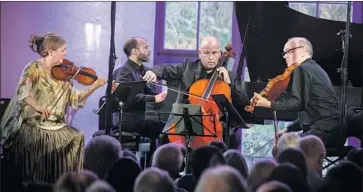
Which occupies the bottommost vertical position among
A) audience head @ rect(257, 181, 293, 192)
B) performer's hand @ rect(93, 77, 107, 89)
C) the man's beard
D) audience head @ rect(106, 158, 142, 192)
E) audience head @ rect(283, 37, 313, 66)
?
audience head @ rect(106, 158, 142, 192)

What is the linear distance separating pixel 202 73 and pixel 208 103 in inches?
17.0

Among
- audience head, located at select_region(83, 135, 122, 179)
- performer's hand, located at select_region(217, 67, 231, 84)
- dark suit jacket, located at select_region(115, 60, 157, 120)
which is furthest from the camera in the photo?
dark suit jacket, located at select_region(115, 60, 157, 120)

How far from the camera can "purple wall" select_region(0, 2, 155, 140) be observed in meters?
7.23

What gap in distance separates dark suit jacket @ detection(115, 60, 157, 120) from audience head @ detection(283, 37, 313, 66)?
1335mm

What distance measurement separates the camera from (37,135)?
4707mm

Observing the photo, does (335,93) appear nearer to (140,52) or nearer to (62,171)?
(140,52)

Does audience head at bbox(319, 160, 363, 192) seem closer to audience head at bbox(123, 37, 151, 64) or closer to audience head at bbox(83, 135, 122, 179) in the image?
audience head at bbox(83, 135, 122, 179)

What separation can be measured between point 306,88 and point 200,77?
3.13 feet

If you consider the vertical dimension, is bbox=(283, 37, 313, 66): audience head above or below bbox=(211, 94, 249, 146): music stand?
above

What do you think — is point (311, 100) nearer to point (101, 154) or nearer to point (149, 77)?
point (149, 77)

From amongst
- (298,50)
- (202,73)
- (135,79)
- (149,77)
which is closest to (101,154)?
(149,77)

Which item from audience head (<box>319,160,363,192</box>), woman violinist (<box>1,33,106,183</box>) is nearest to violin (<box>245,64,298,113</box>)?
woman violinist (<box>1,33,106,183</box>)

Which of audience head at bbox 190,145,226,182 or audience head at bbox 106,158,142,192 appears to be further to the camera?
audience head at bbox 190,145,226,182

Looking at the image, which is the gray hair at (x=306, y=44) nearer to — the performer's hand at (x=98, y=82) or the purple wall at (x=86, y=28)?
the performer's hand at (x=98, y=82)
